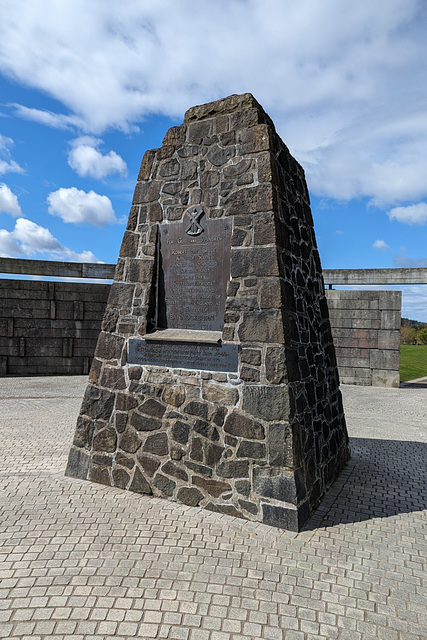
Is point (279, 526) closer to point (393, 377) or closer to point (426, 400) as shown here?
point (426, 400)

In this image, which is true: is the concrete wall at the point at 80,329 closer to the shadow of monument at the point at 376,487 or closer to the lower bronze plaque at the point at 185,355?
the shadow of monument at the point at 376,487

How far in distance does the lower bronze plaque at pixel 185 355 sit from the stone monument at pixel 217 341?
0.01 meters

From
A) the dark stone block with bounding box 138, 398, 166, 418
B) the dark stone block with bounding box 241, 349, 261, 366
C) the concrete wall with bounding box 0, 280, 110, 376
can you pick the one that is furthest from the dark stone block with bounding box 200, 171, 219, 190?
the concrete wall with bounding box 0, 280, 110, 376

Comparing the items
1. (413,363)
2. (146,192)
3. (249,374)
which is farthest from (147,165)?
(413,363)

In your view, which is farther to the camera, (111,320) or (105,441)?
(111,320)

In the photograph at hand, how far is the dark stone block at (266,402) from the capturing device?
4.07 meters

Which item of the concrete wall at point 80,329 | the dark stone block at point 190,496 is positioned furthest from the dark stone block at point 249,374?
the concrete wall at point 80,329

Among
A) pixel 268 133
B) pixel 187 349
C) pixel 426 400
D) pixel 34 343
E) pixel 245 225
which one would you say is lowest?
pixel 426 400

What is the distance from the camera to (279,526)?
4000mm

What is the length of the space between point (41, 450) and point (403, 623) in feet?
16.4

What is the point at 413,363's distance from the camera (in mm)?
19922

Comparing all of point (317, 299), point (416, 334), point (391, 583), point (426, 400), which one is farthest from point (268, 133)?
point (416, 334)

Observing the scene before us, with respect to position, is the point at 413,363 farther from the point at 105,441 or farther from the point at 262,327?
the point at 105,441

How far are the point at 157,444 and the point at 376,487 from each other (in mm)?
2654
